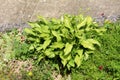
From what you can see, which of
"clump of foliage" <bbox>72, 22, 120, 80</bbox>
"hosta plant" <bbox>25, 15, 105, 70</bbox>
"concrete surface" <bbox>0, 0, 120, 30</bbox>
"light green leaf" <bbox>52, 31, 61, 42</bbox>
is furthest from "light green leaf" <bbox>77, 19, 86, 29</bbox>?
"concrete surface" <bbox>0, 0, 120, 30</bbox>

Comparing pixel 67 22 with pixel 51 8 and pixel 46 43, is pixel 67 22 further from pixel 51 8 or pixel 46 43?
pixel 51 8

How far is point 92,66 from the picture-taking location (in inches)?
221

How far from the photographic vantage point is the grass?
18.2ft

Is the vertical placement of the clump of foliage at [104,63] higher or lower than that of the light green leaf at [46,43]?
lower

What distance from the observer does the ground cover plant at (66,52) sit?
557 cm

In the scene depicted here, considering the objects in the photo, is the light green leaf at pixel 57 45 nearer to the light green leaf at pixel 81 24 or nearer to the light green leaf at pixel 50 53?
the light green leaf at pixel 50 53

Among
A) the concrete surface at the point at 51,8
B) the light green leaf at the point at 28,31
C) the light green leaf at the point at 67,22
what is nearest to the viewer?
the light green leaf at the point at 67,22

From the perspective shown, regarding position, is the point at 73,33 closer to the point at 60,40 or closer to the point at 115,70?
the point at 60,40

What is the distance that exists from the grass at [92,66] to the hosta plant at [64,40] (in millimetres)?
115

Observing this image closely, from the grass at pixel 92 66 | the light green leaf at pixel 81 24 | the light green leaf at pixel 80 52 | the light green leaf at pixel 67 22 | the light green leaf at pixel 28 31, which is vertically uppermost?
the light green leaf at pixel 67 22

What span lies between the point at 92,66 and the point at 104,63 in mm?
191

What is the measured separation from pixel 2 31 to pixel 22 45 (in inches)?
24.2

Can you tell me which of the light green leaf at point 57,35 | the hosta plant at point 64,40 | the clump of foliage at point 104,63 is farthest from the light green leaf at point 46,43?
the clump of foliage at point 104,63

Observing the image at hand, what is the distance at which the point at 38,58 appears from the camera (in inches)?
228
